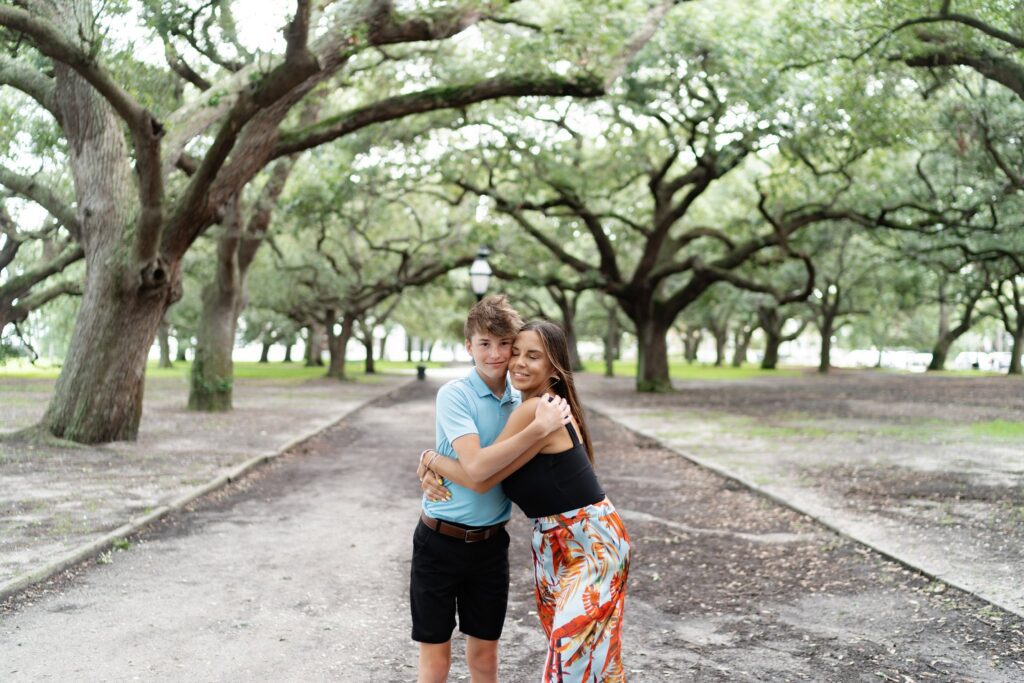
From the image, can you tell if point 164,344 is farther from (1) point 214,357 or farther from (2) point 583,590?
(2) point 583,590

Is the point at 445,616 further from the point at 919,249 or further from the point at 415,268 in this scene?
the point at 415,268

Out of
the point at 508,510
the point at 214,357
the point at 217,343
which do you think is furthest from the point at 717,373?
the point at 508,510

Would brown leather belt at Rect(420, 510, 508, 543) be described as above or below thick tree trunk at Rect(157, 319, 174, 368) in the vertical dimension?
below

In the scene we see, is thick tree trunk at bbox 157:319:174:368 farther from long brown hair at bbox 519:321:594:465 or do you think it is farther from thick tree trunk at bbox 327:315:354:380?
long brown hair at bbox 519:321:594:465

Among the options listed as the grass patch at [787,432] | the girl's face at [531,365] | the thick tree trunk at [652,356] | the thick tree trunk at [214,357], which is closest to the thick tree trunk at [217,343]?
the thick tree trunk at [214,357]

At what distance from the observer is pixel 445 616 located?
3348mm

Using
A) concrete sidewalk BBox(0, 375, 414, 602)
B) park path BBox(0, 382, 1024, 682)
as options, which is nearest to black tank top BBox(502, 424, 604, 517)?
park path BBox(0, 382, 1024, 682)

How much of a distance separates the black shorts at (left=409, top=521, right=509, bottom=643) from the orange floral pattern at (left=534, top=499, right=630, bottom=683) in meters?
0.33

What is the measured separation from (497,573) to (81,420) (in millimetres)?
11073

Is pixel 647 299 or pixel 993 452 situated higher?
pixel 647 299

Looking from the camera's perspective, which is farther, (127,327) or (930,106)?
(930,106)

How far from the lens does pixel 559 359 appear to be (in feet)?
10.3

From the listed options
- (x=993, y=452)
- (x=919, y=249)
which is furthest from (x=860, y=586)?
(x=919, y=249)

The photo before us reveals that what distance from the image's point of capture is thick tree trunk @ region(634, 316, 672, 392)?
3023cm
